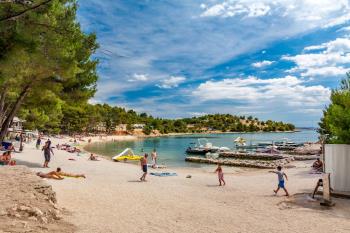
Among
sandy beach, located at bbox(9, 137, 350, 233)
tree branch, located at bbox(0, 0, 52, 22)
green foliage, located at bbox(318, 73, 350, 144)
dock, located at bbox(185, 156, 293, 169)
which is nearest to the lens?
tree branch, located at bbox(0, 0, 52, 22)

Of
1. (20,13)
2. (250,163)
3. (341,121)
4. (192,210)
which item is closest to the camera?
(20,13)

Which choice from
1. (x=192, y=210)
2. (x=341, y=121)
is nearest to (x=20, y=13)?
(x=192, y=210)

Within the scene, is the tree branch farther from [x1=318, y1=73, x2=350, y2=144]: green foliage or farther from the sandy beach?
[x1=318, y1=73, x2=350, y2=144]: green foliage

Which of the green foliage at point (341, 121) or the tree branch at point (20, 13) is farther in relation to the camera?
the green foliage at point (341, 121)

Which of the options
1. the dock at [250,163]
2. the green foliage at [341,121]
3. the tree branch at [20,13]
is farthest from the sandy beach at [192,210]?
the dock at [250,163]

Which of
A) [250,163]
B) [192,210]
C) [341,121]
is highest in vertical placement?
[341,121]

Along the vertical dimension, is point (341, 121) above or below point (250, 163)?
above

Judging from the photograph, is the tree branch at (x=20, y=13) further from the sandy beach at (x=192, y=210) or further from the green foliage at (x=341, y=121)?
the green foliage at (x=341, y=121)

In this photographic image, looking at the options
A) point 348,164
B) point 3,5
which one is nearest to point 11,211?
point 3,5

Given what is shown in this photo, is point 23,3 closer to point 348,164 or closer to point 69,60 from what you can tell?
point 69,60

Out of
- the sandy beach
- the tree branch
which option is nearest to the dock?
the sandy beach

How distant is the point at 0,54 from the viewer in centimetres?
955

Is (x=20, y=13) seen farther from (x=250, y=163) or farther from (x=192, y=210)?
(x=250, y=163)

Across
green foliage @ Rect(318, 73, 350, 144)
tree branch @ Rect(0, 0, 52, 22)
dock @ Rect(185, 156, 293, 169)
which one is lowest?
dock @ Rect(185, 156, 293, 169)
